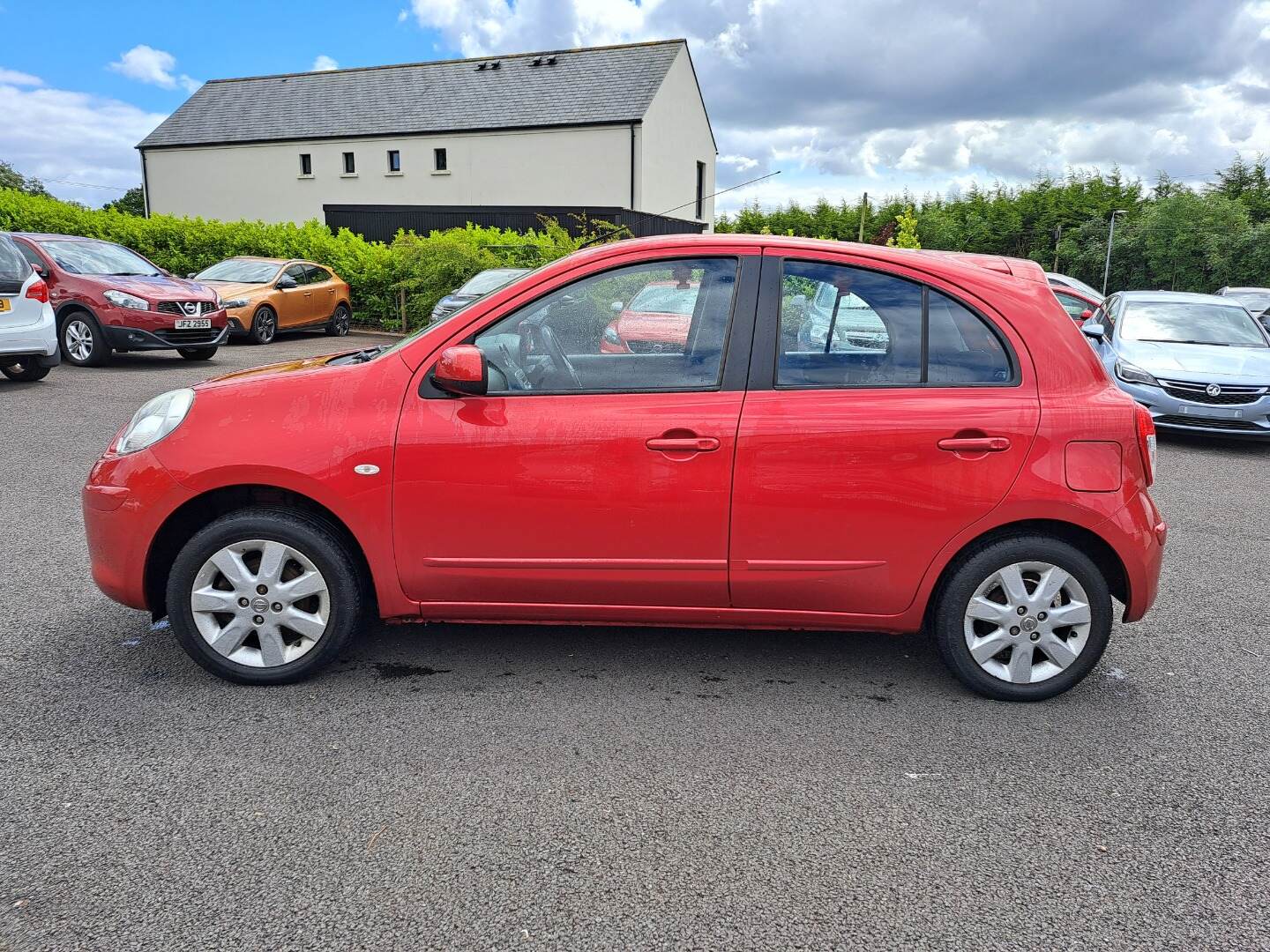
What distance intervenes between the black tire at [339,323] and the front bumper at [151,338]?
620 cm

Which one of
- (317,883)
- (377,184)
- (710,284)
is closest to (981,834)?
(317,883)

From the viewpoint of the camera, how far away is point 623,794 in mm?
3047

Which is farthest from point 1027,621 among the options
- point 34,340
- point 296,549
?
point 34,340

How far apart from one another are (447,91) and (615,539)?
3977cm

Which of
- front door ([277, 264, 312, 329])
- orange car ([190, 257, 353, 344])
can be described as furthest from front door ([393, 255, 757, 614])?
front door ([277, 264, 312, 329])

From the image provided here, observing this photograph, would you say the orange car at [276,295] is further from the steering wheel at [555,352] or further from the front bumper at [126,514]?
the steering wheel at [555,352]

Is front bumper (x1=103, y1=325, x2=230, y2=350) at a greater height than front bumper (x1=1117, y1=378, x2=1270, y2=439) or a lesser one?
greater

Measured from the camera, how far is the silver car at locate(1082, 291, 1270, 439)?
31.7ft

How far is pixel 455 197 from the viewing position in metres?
38.0

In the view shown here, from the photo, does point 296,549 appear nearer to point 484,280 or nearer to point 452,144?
point 484,280

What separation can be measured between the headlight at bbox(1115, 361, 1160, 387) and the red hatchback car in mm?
7061

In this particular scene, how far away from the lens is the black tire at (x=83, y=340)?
13008mm

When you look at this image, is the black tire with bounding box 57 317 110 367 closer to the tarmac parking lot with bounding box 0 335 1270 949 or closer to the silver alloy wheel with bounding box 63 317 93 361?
the silver alloy wheel with bounding box 63 317 93 361

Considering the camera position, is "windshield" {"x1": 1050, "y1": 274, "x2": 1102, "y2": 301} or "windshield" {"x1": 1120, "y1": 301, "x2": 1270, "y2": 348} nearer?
"windshield" {"x1": 1120, "y1": 301, "x2": 1270, "y2": 348}
